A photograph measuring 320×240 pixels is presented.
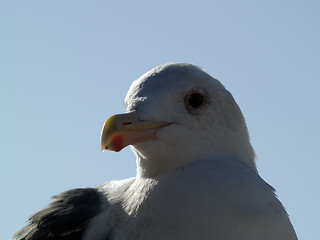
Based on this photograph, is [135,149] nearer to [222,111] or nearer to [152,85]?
[152,85]

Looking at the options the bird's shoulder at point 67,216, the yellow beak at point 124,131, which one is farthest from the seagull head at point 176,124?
the bird's shoulder at point 67,216

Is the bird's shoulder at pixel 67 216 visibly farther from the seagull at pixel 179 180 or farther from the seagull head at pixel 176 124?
the seagull head at pixel 176 124

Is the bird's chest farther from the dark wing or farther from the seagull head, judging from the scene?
the dark wing

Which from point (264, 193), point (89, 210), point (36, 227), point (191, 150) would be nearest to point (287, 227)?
point (264, 193)

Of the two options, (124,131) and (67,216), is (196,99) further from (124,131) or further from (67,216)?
(67,216)

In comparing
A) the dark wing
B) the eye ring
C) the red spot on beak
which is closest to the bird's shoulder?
the dark wing

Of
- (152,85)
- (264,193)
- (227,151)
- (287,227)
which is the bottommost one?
(287,227)

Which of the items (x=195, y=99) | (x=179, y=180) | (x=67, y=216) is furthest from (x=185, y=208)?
(x=67, y=216)
